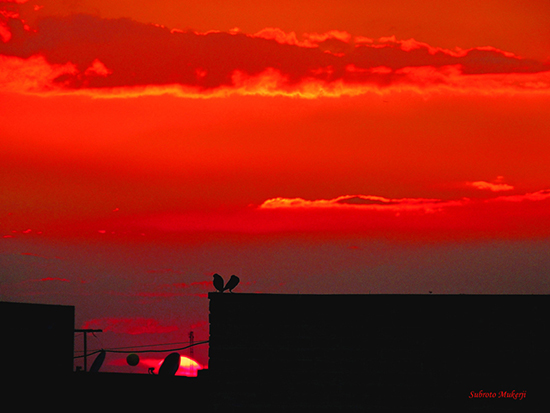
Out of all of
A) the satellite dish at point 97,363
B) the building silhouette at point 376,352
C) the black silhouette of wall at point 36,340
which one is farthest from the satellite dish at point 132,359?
the building silhouette at point 376,352

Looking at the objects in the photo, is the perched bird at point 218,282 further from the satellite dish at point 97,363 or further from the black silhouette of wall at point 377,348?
the satellite dish at point 97,363

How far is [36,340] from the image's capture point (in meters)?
35.4

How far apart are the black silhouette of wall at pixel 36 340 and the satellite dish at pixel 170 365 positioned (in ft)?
31.8

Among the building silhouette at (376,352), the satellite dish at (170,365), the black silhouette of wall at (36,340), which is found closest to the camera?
the building silhouette at (376,352)

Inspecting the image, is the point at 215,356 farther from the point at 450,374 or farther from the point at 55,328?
the point at 55,328

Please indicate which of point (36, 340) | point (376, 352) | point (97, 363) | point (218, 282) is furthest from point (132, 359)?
point (376, 352)

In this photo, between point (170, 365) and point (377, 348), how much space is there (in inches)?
370

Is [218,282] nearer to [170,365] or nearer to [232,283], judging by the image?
[232,283]

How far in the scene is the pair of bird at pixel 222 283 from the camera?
26688 millimetres

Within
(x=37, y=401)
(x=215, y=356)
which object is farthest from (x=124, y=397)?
(x=215, y=356)

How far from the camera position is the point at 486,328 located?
26469 millimetres

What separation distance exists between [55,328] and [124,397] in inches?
244

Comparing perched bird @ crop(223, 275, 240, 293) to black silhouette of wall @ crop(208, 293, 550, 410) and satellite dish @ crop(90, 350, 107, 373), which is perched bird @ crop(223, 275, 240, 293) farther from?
satellite dish @ crop(90, 350, 107, 373)

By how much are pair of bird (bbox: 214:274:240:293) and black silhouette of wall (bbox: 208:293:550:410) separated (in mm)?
342
